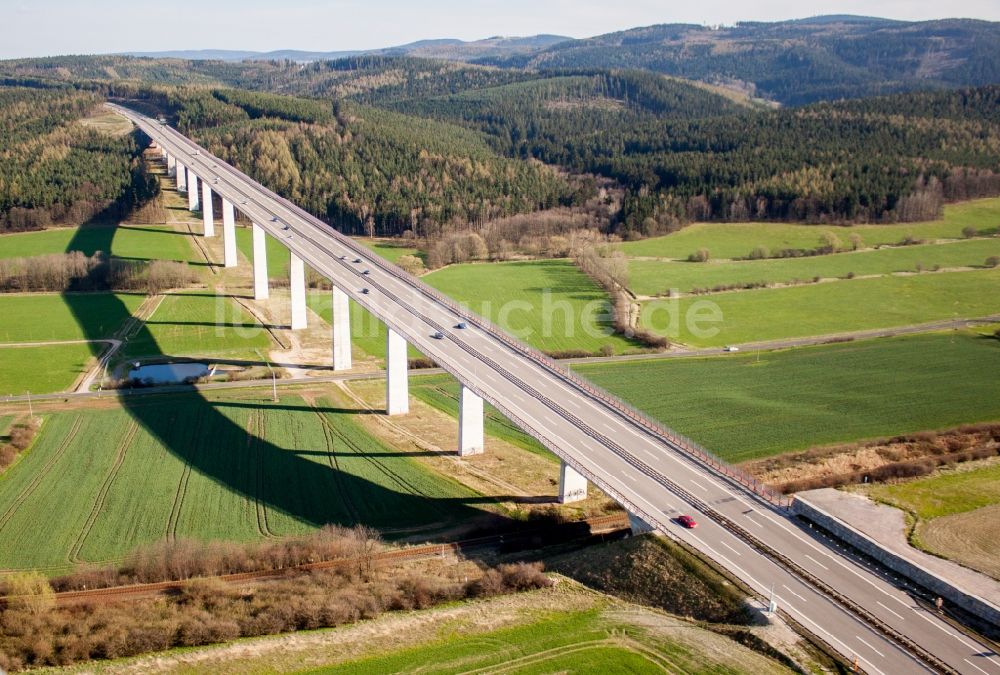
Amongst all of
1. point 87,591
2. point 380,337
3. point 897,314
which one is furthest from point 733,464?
point 897,314

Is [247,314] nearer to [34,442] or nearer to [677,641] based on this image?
[34,442]

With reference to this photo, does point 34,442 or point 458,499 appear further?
point 34,442

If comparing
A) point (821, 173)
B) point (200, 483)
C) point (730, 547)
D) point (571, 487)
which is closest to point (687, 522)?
point (730, 547)

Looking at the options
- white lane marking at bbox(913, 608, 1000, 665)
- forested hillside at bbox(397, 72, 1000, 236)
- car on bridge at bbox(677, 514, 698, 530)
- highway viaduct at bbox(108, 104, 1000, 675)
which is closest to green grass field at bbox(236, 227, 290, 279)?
highway viaduct at bbox(108, 104, 1000, 675)

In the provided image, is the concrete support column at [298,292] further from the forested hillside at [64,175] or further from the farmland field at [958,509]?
the forested hillside at [64,175]

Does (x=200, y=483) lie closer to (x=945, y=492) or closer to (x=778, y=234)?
(x=945, y=492)

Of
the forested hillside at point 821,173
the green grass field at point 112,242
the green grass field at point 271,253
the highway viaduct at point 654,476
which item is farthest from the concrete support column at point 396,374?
the forested hillside at point 821,173
